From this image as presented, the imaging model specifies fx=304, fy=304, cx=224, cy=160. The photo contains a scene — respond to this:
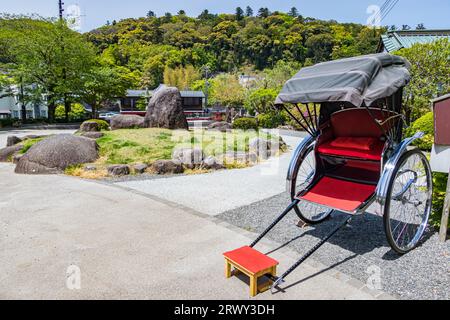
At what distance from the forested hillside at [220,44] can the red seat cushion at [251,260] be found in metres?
51.7

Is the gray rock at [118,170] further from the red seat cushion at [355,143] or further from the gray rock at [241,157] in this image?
the red seat cushion at [355,143]

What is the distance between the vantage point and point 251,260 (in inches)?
111

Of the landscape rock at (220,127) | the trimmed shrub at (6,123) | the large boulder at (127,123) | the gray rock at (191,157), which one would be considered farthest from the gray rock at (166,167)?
the trimmed shrub at (6,123)

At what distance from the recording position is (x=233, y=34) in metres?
80.6

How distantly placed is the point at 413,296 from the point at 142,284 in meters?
2.36

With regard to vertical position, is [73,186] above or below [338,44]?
below

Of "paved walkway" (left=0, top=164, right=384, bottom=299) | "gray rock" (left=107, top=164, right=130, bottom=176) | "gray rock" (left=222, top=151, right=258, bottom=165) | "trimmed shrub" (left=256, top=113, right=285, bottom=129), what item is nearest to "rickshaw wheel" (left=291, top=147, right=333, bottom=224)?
"paved walkway" (left=0, top=164, right=384, bottom=299)

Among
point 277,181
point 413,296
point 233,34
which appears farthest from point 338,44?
point 413,296

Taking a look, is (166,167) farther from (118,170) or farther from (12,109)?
(12,109)

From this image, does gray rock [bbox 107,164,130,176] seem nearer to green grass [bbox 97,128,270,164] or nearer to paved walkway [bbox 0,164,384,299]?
green grass [bbox 97,128,270,164]

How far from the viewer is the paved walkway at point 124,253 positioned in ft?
8.79

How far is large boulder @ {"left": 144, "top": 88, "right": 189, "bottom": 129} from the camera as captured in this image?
13500 millimetres

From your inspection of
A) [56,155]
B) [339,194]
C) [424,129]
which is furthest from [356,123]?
[56,155]
